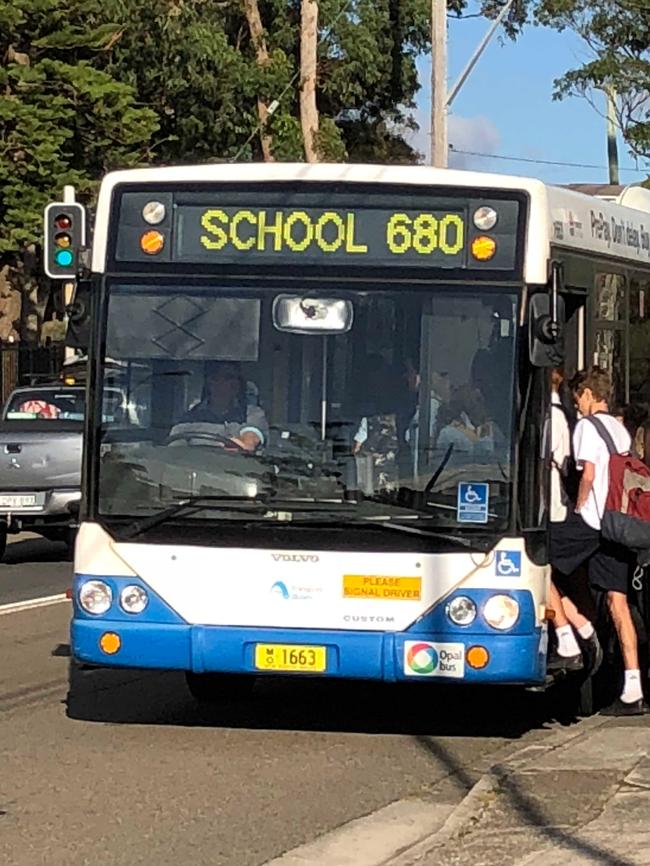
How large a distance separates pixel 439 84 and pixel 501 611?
738 inches

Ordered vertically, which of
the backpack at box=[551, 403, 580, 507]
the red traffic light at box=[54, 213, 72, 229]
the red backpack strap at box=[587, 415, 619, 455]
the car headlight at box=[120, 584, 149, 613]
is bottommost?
the car headlight at box=[120, 584, 149, 613]

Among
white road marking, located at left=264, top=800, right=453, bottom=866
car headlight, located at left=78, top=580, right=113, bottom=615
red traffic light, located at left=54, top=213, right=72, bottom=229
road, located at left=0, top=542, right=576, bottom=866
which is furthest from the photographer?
red traffic light, located at left=54, top=213, right=72, bottom=229

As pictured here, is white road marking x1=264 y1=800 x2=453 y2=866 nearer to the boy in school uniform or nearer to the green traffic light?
the boy in school uniform

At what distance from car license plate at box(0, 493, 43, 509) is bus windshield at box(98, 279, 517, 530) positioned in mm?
10197

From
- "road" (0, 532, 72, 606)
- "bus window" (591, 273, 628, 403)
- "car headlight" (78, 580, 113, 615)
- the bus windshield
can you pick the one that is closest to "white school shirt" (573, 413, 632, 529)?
"bus window" (591, 273, 628, 403)

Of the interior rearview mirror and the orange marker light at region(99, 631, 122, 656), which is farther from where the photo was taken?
the orange marker light at region(99, 631, 122, 656)

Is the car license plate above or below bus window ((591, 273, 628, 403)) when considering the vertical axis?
below

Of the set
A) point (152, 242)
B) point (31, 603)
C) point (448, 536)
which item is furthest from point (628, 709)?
point (31, 603)

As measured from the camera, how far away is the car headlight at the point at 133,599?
9078 millimetres

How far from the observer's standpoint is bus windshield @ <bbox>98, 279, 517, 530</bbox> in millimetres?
8875

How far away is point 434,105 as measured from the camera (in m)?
27.0

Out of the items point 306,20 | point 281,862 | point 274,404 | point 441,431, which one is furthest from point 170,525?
point 306,20

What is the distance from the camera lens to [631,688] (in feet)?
33.6

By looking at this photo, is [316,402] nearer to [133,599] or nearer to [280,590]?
[280,590]
